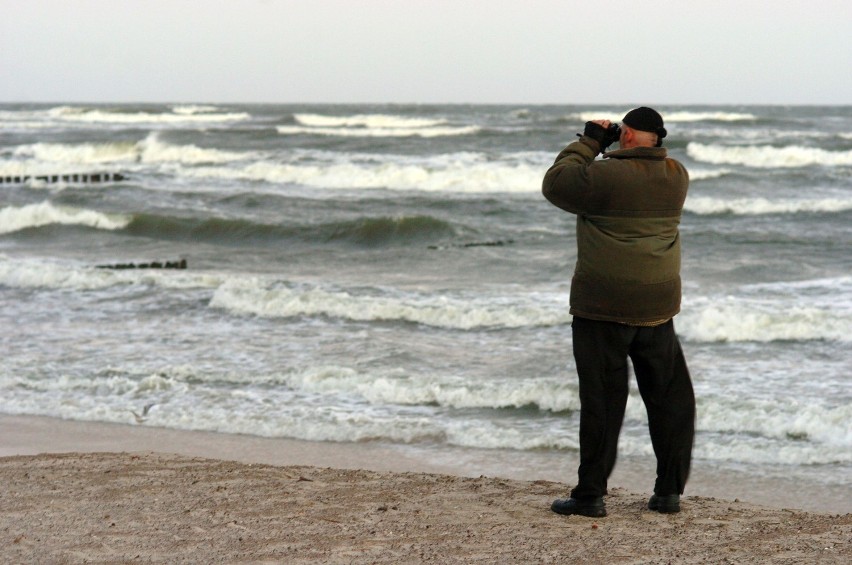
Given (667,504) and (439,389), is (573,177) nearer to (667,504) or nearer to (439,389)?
(667,504)

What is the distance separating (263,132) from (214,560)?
4941cm

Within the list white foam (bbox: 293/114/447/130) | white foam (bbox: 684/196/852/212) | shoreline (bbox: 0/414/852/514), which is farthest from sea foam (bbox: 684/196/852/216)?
white foam (bbox: 293/114/447/130)

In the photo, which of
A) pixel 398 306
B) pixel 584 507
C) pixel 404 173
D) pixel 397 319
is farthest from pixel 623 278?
pixel 404 173

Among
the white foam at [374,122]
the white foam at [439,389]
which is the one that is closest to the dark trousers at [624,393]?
the white foam at [439,389]

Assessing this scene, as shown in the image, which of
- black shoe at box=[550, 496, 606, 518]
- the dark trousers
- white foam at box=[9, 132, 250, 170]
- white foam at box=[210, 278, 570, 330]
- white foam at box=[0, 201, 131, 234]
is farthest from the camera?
white foam at box=[9, 132, 250, 170]

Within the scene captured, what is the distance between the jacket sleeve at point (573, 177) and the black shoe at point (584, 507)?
1.18 m

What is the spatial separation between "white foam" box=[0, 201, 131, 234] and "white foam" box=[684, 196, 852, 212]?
39.6 feet

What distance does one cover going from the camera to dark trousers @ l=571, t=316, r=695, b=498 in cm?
408

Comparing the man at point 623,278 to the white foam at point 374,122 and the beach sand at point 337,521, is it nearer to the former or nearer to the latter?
the beach sand at point 337,521

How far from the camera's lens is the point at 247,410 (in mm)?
7098

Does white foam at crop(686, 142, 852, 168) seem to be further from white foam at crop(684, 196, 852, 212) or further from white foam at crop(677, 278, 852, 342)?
white foam at crop(677, 278, 852, 342)

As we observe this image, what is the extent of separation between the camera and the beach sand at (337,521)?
3.83 meters

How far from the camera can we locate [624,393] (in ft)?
13.7

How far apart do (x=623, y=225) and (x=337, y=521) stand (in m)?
1.63
